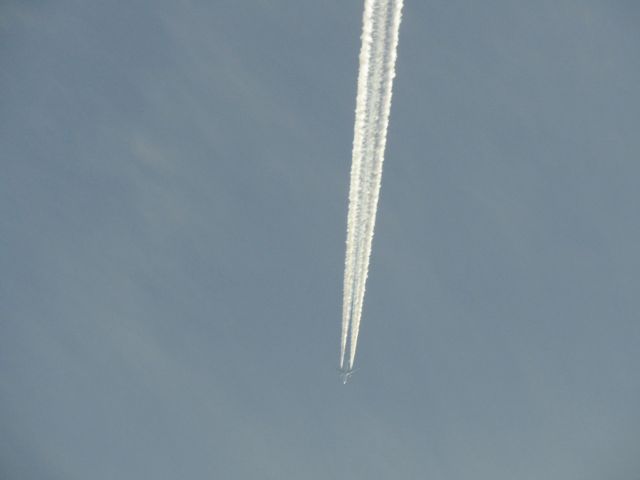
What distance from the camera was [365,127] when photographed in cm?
4097

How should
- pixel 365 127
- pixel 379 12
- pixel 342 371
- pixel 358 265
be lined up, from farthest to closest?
pixel 342 371 < pixel 358 265 < pixel 365 127 < pixel 379 12

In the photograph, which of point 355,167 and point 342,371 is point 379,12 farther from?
point 342,371

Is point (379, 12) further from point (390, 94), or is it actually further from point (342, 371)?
point (342, 371)

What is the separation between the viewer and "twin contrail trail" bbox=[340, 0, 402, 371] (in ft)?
124

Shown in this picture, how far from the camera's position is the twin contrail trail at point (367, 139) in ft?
124

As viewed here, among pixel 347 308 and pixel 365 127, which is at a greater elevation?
pixel 365 127

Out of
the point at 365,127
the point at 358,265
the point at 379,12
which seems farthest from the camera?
the point at 358,265

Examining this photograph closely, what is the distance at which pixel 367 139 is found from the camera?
136 feet

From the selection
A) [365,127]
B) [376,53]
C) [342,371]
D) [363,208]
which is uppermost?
[376,53]

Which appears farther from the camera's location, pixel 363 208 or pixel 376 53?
pixel 363 208

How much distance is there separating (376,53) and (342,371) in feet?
72.6

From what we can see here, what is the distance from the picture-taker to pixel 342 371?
5128 centimetres

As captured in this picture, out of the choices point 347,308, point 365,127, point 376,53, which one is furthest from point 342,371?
point 376,53

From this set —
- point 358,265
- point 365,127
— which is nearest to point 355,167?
point 365,127
